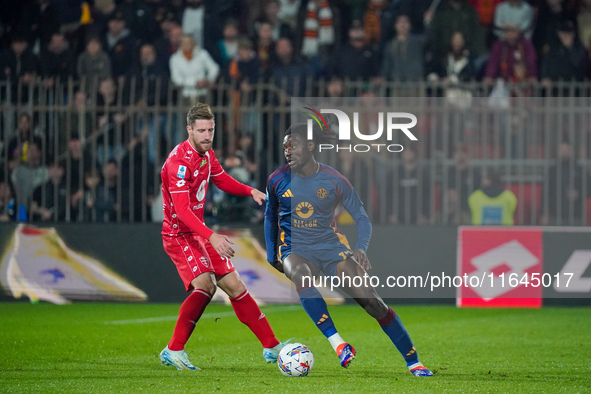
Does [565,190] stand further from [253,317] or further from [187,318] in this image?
[187,318]

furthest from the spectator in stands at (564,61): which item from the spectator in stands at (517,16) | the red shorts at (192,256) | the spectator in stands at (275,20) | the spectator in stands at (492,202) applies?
the red shorts at (192,256)

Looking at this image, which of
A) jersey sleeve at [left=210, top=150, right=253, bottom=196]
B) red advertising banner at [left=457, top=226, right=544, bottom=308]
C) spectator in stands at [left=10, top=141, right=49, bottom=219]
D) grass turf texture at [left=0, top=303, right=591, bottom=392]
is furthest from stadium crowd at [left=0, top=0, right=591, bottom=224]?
jersey sleeve at [left=210, top=150, right=253, bottom=196]

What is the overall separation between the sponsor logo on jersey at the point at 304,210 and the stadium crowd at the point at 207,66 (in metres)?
4.31

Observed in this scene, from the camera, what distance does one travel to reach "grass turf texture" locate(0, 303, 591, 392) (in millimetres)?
6168

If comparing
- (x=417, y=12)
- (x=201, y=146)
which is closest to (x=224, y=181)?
(x=201, y=146)

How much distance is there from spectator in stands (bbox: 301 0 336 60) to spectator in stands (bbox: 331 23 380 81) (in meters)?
0.65

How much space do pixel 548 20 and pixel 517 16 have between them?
1.43ft

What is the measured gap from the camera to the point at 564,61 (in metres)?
12.6

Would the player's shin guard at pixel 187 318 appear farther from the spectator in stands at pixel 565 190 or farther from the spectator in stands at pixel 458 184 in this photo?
the spectator in stands at pixel 565 190

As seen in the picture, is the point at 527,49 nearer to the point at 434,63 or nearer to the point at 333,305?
the point at 434,63

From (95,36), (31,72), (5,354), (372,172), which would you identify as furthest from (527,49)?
(5,354)

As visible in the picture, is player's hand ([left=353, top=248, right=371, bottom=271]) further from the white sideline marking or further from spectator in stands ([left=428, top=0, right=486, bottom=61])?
spectator in stands ([left=428, top=0, right=486, bottom=61])

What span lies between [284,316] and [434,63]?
4.39 m

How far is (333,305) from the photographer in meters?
11.3
